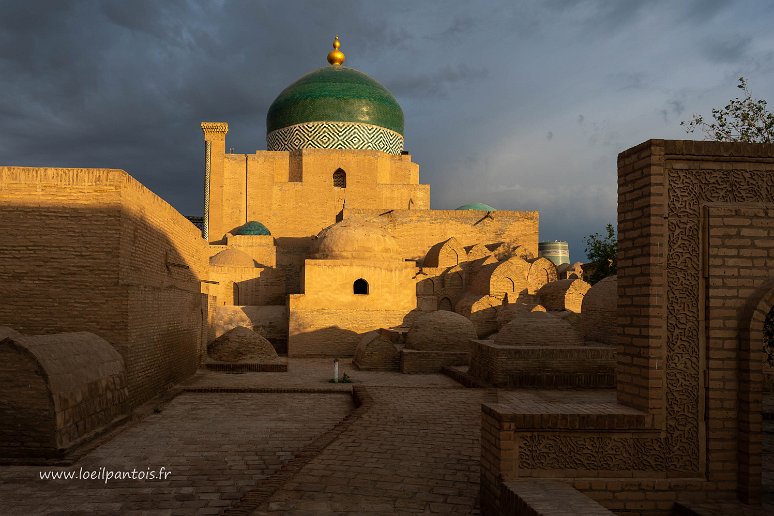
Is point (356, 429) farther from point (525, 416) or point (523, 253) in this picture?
point (523, 253)

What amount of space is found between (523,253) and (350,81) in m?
12.9

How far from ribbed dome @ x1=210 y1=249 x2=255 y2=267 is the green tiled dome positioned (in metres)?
9.05

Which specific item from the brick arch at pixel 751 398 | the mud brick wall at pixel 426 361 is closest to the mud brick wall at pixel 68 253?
the mud brick wall at pixel 426 361

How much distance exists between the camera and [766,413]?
7004 millimetres

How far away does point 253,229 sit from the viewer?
26.4 m

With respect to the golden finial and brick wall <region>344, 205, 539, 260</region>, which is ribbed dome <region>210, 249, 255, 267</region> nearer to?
brick wall <region>344, 205, 539, 260</region>

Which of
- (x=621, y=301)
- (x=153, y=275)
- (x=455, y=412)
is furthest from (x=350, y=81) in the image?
(x=621, y=301)

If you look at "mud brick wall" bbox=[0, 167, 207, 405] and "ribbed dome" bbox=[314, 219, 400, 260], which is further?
"ribbed dome" bbox=[314, 219, 400, 260]

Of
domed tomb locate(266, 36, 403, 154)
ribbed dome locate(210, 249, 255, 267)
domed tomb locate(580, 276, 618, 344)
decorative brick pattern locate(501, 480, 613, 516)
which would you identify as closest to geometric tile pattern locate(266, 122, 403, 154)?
domed tomb locate(266, 36, 403, 154)

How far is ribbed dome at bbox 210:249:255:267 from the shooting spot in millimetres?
22906

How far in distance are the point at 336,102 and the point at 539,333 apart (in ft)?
69.7

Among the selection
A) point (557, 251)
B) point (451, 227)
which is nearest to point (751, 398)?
point (451, 227)

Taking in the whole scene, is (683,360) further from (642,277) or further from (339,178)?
(339,178)

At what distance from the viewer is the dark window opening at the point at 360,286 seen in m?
18.1
